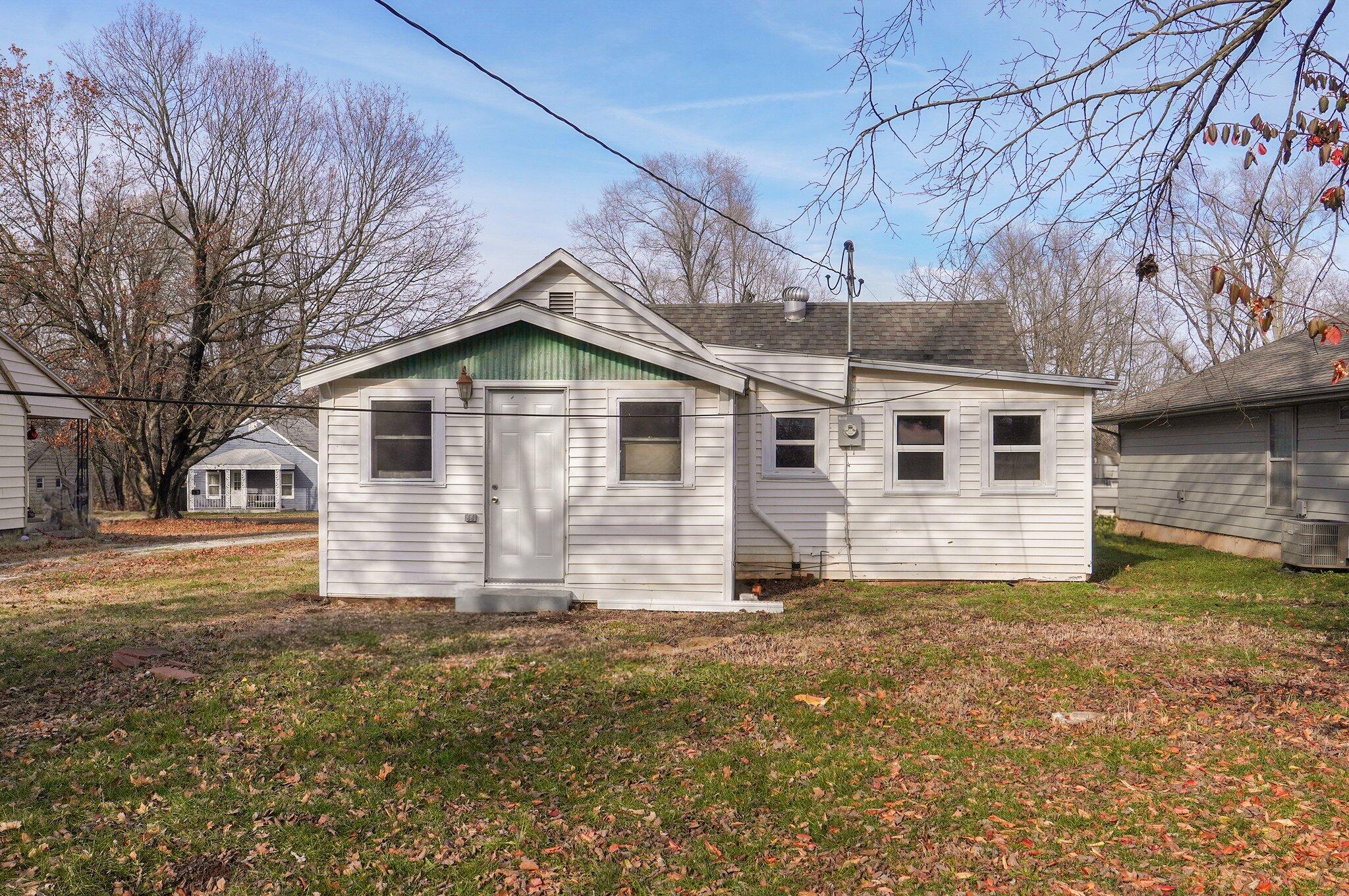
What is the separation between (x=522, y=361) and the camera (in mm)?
10586

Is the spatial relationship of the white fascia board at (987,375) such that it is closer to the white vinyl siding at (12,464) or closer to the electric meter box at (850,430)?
the electric meter box at (850,430)

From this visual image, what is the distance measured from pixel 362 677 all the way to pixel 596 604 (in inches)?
146

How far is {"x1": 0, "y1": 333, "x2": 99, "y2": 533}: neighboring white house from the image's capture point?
50.1ft

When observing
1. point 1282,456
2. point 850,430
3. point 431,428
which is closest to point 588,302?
point 431,428

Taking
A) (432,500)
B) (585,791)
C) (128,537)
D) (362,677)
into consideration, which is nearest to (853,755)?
(585,791)

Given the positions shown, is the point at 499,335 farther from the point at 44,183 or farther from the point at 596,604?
the point at 44,183

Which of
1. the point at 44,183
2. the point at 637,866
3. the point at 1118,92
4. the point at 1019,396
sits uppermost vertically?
the point at 44,183

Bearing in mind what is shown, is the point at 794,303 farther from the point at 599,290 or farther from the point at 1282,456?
the point at 1282,456

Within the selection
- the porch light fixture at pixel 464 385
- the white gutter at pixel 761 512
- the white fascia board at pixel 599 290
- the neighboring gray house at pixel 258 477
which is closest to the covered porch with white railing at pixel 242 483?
the neighboring gray house at pixel 258 477

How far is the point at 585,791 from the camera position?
16.7ft

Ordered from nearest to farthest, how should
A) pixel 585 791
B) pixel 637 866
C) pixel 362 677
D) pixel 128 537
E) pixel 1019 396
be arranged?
pixel 637 866
pixel 585 791
pixel 362 677
pixel 1019 396
pixel 128 537

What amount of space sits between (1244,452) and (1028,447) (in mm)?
5313

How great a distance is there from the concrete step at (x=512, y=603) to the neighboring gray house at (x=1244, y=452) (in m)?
7.49

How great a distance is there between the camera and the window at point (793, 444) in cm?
1298
